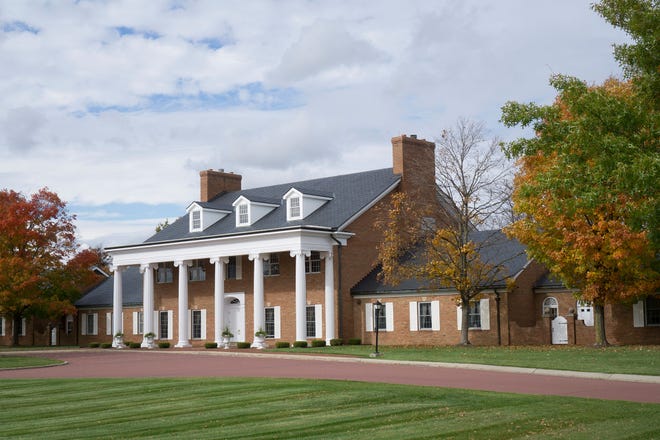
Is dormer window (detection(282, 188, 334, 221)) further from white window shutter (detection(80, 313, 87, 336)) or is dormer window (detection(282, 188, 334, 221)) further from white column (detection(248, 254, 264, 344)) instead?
white window shutter (detection(80, 313, 87, 336))

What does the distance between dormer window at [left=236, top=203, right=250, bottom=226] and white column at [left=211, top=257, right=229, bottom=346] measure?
2.35 metres

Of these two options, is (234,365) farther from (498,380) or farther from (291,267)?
(291,267)

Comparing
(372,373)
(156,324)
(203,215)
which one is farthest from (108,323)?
(372,373)

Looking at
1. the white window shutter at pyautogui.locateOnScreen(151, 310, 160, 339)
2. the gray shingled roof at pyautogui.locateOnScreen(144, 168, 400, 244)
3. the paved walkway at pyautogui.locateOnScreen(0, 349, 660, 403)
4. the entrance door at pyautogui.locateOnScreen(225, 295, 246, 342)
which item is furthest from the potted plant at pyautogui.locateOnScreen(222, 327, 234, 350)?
the white window shutter at pyautogui.locateOnScreen(151, 310, 160, 339)

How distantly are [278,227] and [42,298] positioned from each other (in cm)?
2130

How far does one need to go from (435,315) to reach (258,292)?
9512mm

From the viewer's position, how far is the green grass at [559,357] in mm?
26016

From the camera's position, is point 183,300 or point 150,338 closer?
point 183,300

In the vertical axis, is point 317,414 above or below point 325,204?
below

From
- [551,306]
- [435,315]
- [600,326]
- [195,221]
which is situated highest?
[195,221]

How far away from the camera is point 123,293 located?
61.7 m

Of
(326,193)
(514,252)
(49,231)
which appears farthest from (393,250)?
(49,231)

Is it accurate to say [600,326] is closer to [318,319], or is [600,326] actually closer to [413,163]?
[318,319]

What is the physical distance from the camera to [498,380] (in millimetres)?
23516
